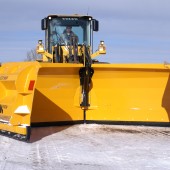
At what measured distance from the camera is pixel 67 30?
8930mm

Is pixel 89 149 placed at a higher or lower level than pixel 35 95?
lower

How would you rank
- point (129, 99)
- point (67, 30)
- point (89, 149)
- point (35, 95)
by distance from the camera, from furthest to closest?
point (67, 30) → point (129, 99) → point (35, 95) → point (89, 149)

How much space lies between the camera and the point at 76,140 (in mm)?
5832

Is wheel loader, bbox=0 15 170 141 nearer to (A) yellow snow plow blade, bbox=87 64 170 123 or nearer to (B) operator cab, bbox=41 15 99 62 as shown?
(A) yellow snow plow blade, bbox=87 64 170 123

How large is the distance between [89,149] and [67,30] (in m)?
4.29

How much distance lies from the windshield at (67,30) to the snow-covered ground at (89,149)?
2647 mm

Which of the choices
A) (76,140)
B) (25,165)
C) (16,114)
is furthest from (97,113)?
(25,165)

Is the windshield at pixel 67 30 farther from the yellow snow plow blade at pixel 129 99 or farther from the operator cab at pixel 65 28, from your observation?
the yellow snow plow blade at pixel 129 99

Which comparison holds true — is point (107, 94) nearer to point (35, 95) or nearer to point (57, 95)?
point (57, 95)

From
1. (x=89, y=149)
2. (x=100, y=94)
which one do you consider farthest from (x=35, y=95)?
(x=89, y=149)

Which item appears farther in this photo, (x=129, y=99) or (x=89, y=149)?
(x=129, y=99)

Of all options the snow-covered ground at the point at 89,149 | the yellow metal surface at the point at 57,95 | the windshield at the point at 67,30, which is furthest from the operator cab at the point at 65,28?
the snow-covered ground at the point at 89,149

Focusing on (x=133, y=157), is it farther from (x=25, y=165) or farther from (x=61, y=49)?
(x=61, y=49)

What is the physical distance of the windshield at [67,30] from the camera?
8.95 metres
